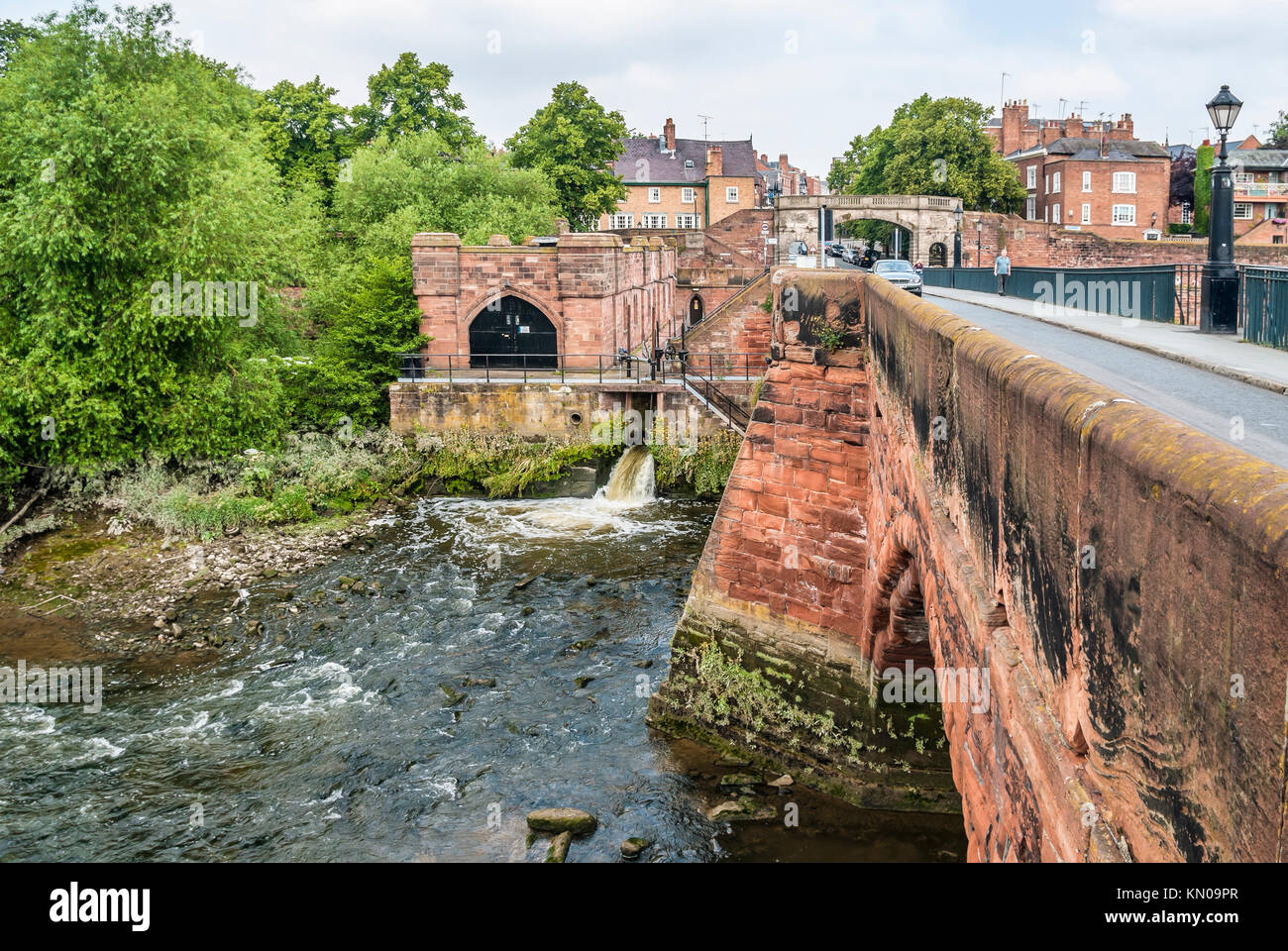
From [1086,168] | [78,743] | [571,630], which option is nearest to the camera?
[78,743]

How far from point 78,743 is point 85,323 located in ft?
41.2

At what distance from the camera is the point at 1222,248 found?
13734 millimetres

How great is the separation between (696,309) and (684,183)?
21.5m

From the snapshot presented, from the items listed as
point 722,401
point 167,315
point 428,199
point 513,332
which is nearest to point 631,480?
point 722,401

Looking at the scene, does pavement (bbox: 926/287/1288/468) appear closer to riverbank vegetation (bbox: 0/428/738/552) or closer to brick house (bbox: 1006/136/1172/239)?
riverbank vegetation (bbox: 0/428/738/552)

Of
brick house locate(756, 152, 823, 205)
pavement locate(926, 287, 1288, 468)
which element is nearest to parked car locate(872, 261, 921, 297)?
pavement locate(926, 287, 1288, 468)

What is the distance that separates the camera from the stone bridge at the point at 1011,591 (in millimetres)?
2600

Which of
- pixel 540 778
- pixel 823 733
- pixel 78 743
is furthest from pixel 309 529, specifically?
pixel 823 733

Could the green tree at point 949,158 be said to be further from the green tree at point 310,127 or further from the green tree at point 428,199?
the green tree at point 310,127

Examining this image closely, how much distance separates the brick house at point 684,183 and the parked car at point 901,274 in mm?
43295

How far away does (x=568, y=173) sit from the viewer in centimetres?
5059

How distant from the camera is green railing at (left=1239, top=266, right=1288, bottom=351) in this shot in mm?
12258

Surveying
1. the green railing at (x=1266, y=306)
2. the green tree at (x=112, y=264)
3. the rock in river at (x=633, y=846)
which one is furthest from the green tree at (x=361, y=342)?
the green railing at (x=1266, y=306)
